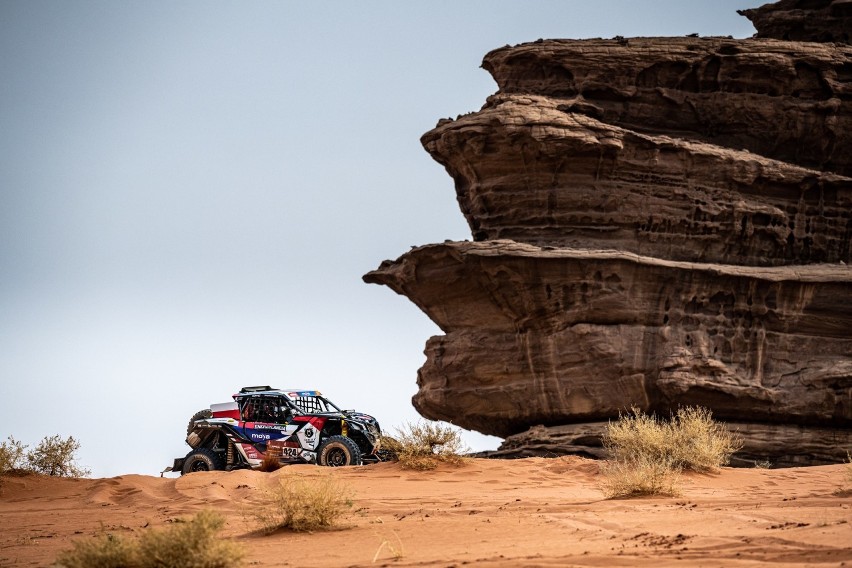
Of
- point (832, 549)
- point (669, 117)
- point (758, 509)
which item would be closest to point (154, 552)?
point (832, 549)

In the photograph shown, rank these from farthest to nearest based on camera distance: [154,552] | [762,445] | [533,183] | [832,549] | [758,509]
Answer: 1. [533,183]
2. [762,445]
3. [758,509]
4. [154,552]
5. [832,549]

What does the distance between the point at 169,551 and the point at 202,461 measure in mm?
12858

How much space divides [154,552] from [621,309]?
55.6ft

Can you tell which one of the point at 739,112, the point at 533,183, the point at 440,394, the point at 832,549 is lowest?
the point at 832,549

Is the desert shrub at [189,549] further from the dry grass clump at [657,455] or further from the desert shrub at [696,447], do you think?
the desert shrub at [696,447]

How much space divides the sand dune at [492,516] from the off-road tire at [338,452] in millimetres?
1200

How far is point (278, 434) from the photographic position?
21.2 m

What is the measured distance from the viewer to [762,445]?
23922 mm

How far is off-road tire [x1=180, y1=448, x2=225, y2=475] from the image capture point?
21.5 meters

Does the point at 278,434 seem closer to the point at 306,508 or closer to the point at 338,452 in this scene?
the point at 338,452

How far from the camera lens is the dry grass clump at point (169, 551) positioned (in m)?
9.05

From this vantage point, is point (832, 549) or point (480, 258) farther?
point (480, 258)

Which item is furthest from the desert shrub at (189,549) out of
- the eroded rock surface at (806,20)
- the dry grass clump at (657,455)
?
the eroded rock surface at (806,20)

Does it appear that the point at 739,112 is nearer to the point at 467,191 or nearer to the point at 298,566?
the point at 467,191
